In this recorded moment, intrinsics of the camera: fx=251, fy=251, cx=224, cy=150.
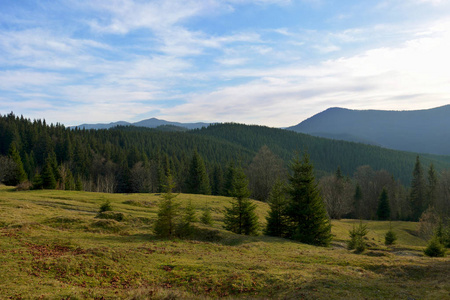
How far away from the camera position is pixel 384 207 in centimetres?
8006

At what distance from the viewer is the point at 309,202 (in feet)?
98.8

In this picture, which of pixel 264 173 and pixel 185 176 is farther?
pixel 185 176

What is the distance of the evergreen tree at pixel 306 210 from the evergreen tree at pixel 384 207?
6219cm

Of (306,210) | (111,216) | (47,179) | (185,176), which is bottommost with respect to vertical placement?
(185,176)

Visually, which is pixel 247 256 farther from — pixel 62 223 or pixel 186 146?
pixel 186 146

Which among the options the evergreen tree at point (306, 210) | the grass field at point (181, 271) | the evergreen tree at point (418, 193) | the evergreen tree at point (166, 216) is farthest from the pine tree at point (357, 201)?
the evergreen tree at point (166, 216)

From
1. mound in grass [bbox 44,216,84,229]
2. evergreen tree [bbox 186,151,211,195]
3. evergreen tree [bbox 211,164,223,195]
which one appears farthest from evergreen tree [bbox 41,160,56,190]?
evergreen tree [bbox 211,164,223,195]

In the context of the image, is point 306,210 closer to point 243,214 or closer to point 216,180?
point 243,214

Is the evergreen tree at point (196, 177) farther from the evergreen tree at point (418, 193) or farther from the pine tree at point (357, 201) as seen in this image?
the evergreen tree at point (418, 193)

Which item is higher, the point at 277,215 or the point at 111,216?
the point at 111,216

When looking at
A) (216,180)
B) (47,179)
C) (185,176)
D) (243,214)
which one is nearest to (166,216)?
(243,214)

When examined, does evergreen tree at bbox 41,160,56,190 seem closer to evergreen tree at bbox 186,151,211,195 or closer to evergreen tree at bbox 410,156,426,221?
evergreen tree at bbox 186,151,211,195

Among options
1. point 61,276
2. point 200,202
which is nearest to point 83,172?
point 200,202

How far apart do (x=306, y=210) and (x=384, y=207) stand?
66.4 metres
